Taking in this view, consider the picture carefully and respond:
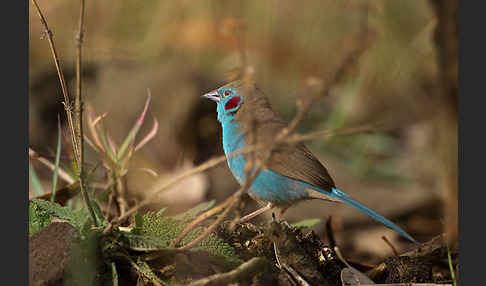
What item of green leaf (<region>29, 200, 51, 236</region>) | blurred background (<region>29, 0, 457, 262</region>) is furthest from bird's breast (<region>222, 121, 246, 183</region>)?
blurred background (<region>29, 0, 457, 262</region>)

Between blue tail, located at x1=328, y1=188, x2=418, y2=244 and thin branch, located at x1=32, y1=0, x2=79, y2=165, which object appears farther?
blue tail, located at x1=328, y1=188, x2=418, y2=244

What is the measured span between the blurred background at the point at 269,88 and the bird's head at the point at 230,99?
1.31 metres

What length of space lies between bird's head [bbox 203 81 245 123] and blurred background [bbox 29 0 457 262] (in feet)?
4.31

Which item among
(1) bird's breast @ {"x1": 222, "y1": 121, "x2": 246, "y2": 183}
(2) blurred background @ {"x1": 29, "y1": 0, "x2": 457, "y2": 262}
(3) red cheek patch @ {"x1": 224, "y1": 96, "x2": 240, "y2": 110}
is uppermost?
(3) red cheek patch @ {"x1": 224, "y1": 96, "x2": 240, "y2": 110}

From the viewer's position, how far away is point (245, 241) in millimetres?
2215

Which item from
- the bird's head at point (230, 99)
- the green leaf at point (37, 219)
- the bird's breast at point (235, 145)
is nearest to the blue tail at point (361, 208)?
the bird's breast at point (235, 145)

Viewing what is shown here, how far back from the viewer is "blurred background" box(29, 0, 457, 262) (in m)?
4.23

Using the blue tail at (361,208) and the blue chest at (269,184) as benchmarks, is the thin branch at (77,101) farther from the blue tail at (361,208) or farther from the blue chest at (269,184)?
the blue tail at (361,208)

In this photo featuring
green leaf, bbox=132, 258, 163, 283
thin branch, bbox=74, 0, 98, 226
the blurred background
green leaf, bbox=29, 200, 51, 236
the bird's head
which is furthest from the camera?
the blurred background

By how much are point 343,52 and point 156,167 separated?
342 centimetres

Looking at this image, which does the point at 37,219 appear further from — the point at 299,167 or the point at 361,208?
the point at 361,208

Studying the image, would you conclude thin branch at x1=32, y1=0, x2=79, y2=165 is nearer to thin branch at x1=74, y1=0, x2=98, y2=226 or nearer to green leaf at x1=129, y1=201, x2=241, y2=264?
thin branch at x1=74, y1=0, x2=98, y2=226

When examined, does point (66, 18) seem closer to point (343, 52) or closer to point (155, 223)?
point (155, 223)

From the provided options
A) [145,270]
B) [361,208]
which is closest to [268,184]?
[361,208]
